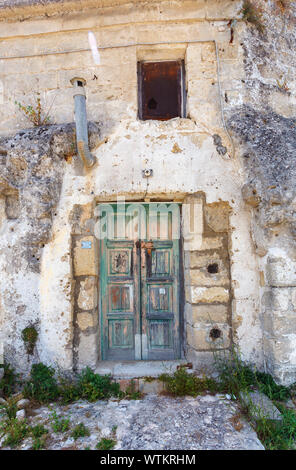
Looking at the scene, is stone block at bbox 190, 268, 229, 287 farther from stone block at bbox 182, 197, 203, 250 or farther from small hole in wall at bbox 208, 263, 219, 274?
stone block at bbox 182, 197, 203, 250

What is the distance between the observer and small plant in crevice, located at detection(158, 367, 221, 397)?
3121mm

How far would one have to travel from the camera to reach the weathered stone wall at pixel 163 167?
132 inches

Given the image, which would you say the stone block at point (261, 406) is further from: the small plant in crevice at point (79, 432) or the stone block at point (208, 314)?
the small plant in crevice at point (79, 432)

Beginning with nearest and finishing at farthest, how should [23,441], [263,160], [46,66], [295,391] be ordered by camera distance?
[23,441] < [295,391] < [263,160] < [46,66]

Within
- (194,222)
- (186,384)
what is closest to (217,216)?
(194,222)

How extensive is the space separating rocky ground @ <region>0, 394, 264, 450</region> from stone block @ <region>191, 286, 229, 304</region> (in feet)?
3.10

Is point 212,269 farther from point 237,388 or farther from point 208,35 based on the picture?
point 208,35

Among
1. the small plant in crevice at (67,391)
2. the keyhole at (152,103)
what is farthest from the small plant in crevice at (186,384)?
the keyhole at (152,103)

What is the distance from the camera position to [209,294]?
3.46 m

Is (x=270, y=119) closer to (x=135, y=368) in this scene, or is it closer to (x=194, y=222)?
(x=194, y=222)

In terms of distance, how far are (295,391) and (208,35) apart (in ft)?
13.0

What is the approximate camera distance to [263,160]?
10.7 feet

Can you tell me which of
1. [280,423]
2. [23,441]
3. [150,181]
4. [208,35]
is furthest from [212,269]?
[208,35]
